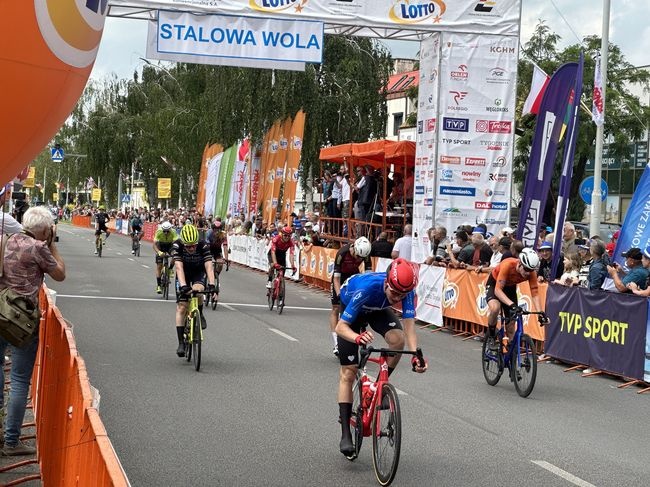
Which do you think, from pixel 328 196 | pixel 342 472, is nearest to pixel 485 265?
pixel 342 472

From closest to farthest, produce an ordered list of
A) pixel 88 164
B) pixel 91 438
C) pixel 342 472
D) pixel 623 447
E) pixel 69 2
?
1. pixel 69 2
2. pixel 91 438
3. pixel 342 472
4. pixel 623 447
5. pixel 88 164

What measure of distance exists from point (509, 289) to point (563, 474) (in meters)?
5.25

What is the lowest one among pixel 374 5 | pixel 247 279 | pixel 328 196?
pixel 247 279

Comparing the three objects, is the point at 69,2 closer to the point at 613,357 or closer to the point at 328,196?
the point at 613,357

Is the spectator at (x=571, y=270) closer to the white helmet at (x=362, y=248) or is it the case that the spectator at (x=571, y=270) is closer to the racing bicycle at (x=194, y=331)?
the white helmet at (x=362, y=248)

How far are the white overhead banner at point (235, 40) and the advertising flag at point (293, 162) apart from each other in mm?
10194

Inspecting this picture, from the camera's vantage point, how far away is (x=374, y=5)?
2177cm

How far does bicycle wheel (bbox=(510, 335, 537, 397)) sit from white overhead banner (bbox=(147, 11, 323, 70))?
1080cm

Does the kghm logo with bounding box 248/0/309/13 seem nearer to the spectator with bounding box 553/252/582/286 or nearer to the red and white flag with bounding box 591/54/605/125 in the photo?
the red and white flag with bounding box 591/54/605/125

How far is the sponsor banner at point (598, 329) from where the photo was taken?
518 inches

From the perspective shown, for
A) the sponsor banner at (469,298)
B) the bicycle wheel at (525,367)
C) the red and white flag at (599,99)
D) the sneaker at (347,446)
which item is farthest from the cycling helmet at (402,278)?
the red and white flag at (599,99)

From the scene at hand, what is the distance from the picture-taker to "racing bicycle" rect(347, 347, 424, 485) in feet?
23.5

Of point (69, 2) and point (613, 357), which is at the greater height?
point (69, 2)

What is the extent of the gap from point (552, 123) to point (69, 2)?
1522 cm
